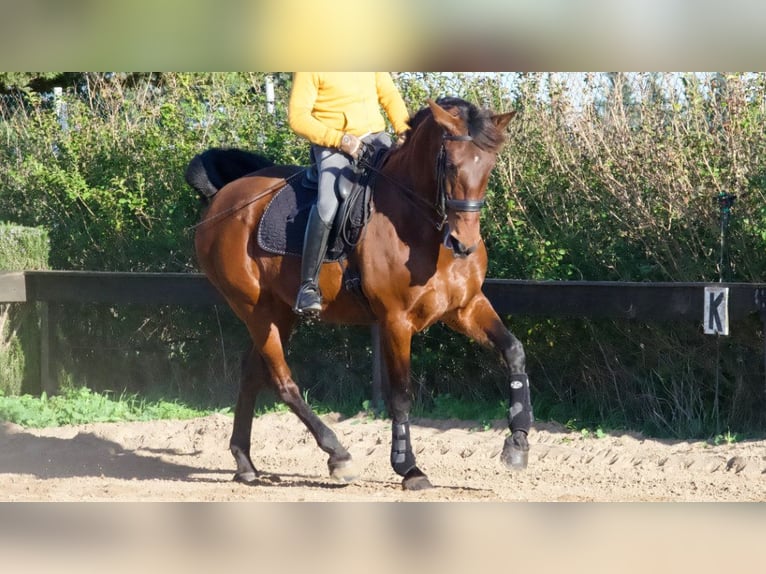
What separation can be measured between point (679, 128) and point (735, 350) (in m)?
1.83

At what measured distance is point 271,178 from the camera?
750 cm

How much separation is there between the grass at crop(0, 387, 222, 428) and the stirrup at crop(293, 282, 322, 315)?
310 centimetres

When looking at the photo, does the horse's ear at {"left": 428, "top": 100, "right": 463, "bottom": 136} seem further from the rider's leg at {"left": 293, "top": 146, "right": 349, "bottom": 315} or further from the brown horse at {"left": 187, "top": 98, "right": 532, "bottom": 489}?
the rider's leg at {"left": 293, "top": 146, "right": 349, "bottom": 315}

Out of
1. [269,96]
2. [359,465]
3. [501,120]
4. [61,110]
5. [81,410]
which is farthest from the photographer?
[61,110]

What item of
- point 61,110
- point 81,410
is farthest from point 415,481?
point 61,110

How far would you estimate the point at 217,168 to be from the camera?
8039 mm

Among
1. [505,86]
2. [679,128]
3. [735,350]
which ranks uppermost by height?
[505,86]

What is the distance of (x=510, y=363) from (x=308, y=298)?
1338mm

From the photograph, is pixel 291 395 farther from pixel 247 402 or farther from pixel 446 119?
pixel 446 119

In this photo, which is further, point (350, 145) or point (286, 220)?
point (286, 220)

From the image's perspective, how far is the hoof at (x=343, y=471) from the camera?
6828 mm
